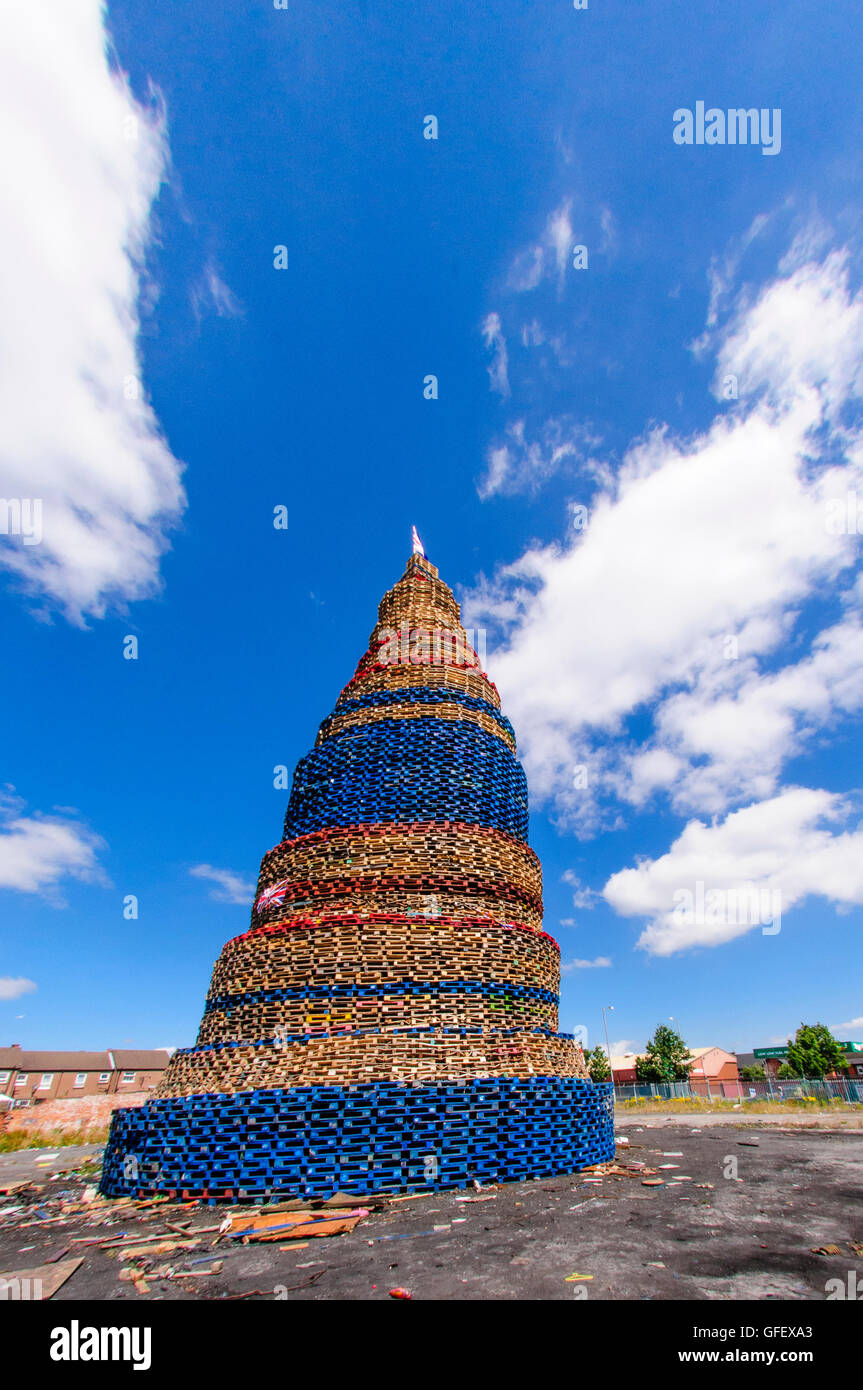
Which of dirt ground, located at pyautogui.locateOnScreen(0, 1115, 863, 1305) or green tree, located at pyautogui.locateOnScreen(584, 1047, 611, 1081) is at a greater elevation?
dirt ground, located at pyautogui.locateOnScreen(0, 1115, 863, 1305)

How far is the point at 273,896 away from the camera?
14.4 metres

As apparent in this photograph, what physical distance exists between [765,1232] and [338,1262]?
4.73 m

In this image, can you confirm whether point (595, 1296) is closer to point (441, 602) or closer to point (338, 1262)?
point (338, 1262)

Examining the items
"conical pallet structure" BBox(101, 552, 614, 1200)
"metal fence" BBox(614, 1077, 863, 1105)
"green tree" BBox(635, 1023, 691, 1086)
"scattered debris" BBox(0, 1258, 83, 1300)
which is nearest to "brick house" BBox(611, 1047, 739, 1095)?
"green tree" BBox(635, 1023, 691, 1086)

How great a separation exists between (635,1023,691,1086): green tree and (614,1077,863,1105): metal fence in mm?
3070

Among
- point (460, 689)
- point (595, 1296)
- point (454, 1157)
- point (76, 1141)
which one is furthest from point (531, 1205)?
point (76, 1141)

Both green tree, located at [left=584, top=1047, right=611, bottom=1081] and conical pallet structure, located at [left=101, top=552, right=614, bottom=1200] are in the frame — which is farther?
green tree, located at [left=584, top=1047, right=611, bottom=1081]

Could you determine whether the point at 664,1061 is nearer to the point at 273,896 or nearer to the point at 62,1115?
the point at 62,1115

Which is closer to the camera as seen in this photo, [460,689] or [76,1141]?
[460,689]

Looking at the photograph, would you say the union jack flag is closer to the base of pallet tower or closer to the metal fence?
the base of pallet tower

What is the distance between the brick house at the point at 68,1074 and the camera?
47594 millimetres

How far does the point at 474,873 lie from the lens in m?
14.1

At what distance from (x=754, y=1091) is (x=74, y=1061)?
5514cm

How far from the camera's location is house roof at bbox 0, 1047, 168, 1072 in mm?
49000
